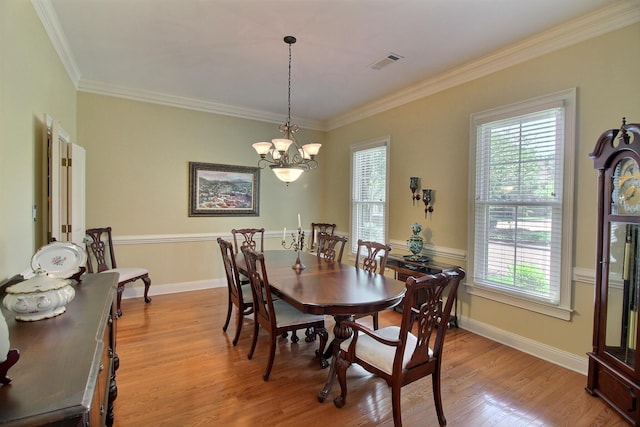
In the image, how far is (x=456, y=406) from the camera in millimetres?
2258

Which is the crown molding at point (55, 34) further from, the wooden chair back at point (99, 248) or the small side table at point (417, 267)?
the small side table at point (417, 267)

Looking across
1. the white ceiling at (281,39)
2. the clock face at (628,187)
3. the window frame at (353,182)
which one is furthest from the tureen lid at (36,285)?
the window frame at (353,182)

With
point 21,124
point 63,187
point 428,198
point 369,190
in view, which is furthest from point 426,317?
point 369,190

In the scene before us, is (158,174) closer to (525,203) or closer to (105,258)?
(105,258)

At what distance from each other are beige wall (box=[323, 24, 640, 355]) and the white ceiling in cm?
29

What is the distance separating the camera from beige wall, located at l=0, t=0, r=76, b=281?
1.86 metres

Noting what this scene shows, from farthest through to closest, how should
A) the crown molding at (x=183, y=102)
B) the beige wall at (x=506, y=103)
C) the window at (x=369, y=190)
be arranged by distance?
the window at (x=369, y=190) < the crown molding at (x=183, y=102) < the beige wall at (x=506, y=103)

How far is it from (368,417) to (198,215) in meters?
3.90

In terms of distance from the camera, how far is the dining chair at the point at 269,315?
2.50 meters

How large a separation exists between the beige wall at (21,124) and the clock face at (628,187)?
390 centimetres

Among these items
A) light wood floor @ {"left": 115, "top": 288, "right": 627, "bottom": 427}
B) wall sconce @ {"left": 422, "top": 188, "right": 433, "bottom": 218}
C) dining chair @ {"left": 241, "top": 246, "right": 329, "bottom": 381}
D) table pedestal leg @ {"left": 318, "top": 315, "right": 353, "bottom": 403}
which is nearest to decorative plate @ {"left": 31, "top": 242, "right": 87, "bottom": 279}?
light wood floor @ {"left": 115, "top": 288, "right": 627, "bottom": 427}

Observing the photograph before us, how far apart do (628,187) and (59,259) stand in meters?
3.72

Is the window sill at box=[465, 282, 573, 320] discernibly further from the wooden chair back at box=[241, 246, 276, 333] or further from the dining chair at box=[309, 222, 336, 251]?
the dining chair at box=[309, 222, 336, 251]

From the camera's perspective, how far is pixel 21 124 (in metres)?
2.12
